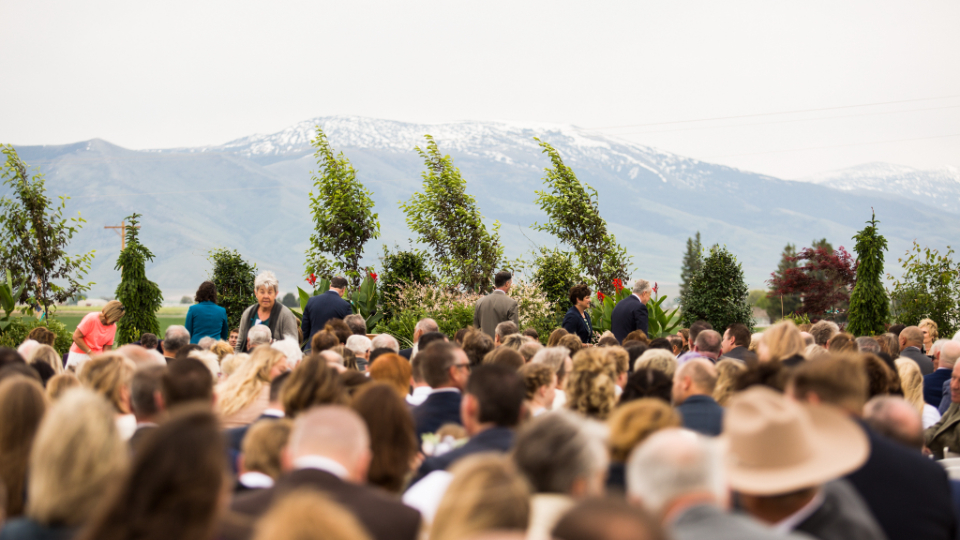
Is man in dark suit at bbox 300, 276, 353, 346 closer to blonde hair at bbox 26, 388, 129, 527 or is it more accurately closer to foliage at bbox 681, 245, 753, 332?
blonde hair at bbox 26, 388, 129, 527

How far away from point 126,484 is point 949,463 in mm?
3975

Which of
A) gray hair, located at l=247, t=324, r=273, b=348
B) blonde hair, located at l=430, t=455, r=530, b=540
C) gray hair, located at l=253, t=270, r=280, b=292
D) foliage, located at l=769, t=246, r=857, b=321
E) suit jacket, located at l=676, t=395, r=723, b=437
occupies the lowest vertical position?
foliage, located at l=769, t=246, r=857, b=321

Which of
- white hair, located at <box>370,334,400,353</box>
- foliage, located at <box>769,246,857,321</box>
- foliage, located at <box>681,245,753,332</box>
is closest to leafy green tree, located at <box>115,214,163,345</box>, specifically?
white hair, located at <box>370,334,400,353</box>

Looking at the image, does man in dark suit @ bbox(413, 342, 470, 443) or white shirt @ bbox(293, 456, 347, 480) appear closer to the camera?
white shirt @ bbox(293, 456, 347, 480)

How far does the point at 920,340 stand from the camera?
23.9 ft

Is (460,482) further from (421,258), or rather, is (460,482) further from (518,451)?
(421,258)

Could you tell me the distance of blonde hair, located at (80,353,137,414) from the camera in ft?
12.4

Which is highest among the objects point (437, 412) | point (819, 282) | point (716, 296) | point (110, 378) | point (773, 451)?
point (773, 451)

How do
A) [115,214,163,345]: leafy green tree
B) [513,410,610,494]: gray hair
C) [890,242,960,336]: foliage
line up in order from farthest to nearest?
[890,242,960,336]: foliage
[115,214,163,345]: leafy green tree
[513,410,610,494]: gray hair

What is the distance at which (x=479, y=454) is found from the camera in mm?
2576

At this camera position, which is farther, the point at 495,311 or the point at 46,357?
the point at 495,311

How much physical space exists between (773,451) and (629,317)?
6167 millimetres

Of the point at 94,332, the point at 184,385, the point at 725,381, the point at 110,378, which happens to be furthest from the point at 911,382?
the point at 94,332

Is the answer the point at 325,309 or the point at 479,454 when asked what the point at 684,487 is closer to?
the point at 479,454
